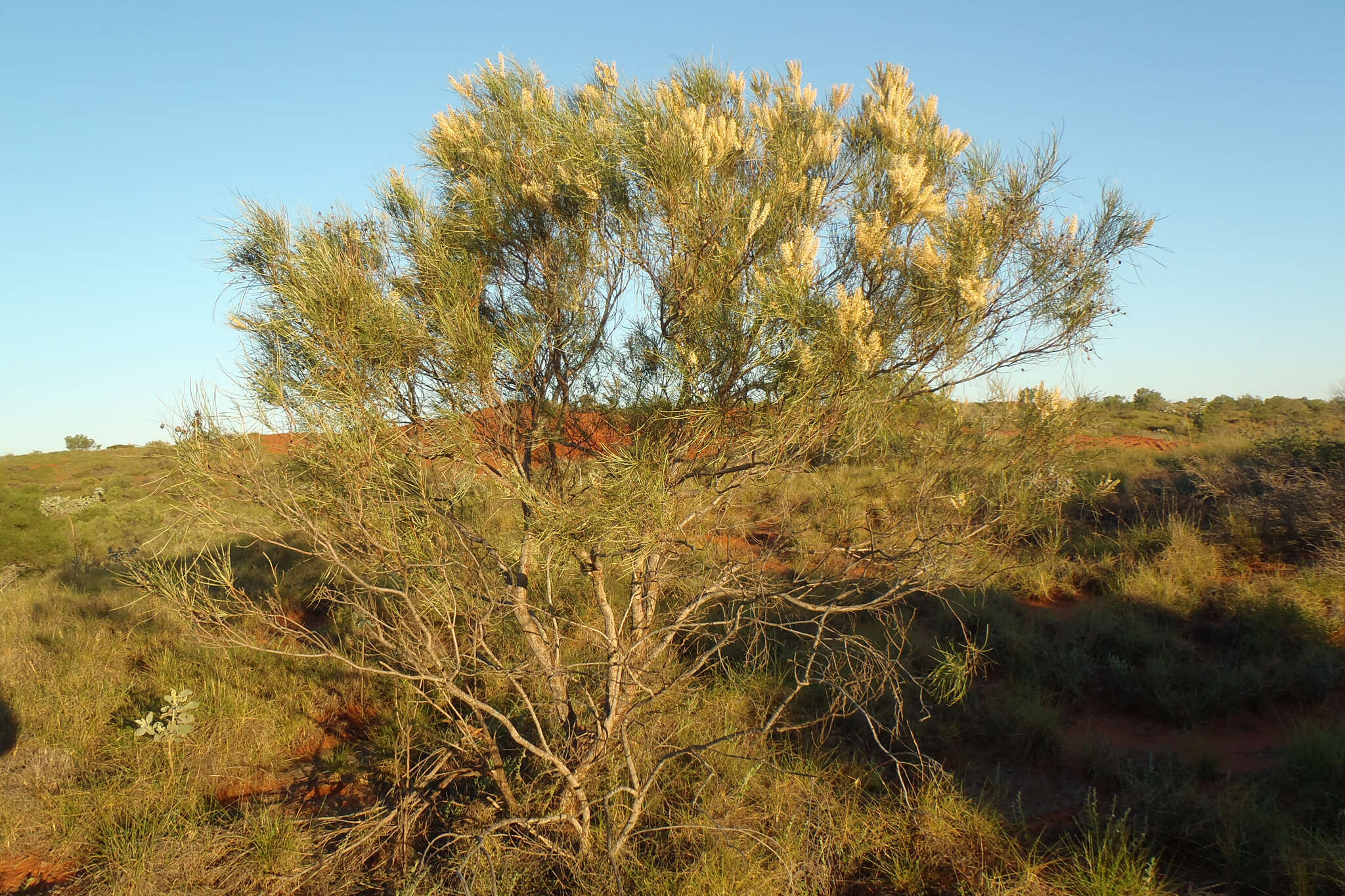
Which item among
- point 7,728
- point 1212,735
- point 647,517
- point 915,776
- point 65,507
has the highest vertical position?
point 65,507

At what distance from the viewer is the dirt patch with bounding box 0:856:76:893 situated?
3770mm

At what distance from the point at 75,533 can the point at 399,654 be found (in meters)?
12.9

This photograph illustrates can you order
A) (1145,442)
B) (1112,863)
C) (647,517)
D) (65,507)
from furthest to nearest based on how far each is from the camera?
(1145,442) → (65,507) → (1112,863) → (647,517)

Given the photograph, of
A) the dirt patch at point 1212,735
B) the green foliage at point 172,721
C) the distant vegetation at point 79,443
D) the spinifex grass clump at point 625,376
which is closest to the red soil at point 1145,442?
the dirt patch at point 1212,735

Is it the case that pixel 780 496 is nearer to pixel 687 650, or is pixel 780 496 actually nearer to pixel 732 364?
pixel 732 364

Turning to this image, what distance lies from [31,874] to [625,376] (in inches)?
160

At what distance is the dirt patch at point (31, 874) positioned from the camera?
12.4 ft

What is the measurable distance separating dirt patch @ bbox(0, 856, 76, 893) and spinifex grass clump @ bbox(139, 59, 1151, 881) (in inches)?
69.2

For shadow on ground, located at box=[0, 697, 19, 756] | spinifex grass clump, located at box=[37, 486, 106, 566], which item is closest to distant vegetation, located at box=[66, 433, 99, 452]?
spinifex grass clump, located at box=[37, 486, 106, 566]

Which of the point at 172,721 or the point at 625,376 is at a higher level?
the point at 625,376

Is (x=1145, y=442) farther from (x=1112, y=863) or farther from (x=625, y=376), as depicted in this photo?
(x=625, y=376)

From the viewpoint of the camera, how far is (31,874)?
3.88m

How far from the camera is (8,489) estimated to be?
14.8 metres

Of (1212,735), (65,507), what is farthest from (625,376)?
(65,507)
